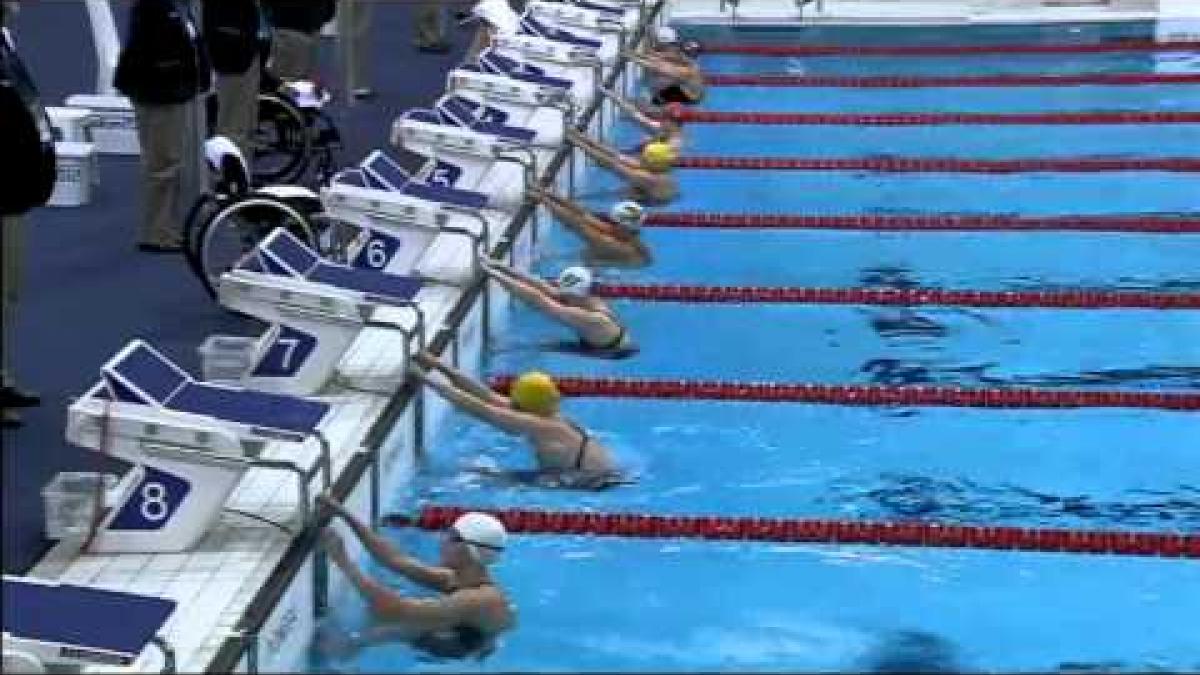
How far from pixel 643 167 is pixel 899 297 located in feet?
7.01

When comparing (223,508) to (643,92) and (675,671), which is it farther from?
(643,92)

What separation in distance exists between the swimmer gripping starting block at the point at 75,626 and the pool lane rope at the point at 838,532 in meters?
1.55

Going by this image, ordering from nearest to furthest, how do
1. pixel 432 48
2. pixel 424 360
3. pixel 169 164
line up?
pixel 424 360, pixel 169 164, pixel 432 48

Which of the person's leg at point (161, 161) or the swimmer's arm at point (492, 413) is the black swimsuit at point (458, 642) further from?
the person's leg at point (161, 161)

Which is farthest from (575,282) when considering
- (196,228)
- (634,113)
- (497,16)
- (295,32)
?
(497,16)

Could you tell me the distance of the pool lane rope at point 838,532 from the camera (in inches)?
234

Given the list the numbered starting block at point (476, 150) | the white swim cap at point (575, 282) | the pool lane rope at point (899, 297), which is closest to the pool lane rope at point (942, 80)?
the numbered starting block at point (476, 150)

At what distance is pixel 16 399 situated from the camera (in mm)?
6133

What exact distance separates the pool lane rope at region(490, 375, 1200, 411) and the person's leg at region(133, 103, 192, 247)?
157 centimetres

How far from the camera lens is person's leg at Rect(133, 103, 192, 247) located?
778 centimetres

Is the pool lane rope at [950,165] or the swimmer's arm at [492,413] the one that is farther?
the pool lane rope at [950,165]

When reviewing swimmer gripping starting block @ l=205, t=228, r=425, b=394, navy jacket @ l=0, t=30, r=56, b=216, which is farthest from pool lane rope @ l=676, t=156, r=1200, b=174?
navy jacket @ l=0, t=30, r=56, b=216

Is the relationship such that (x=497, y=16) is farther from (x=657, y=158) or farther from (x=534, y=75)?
(x=657, y=158)

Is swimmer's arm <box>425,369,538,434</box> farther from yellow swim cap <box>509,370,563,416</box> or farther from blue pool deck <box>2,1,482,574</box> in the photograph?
blue pool deck <box>2,1,482,574</box>
